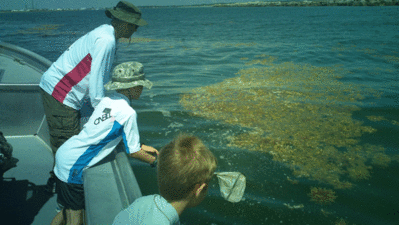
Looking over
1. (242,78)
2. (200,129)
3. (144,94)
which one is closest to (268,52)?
(242,78)

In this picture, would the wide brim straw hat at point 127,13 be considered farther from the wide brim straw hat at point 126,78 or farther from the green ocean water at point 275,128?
the green ocean water at point 275,128

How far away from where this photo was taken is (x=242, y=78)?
941 cm

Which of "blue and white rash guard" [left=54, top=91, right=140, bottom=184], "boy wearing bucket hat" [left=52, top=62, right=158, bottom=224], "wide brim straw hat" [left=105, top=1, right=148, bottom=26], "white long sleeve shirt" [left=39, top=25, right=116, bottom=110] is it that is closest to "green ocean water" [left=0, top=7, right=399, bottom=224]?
"boy wearing bucket hat" [left=52, top=62, right=158, bottom=224]

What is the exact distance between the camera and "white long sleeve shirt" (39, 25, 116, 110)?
2.41m

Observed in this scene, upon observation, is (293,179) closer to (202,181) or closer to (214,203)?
(214,203)

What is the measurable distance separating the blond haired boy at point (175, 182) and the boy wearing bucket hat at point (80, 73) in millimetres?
1310

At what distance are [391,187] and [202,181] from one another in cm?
373

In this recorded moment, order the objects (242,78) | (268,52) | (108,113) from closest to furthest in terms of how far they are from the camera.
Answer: (108,113)
(242,78)
(268,52)

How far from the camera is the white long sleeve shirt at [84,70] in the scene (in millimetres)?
2406

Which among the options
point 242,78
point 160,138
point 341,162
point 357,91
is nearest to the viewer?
point 341,162

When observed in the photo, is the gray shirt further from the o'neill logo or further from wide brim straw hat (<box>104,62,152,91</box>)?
wide brim straw hat (<box>104,62,152,91</box>)

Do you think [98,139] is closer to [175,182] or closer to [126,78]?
[126,78]

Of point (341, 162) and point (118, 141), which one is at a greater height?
point (118, 141)

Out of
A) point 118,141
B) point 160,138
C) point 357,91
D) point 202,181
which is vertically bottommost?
point 160,138
